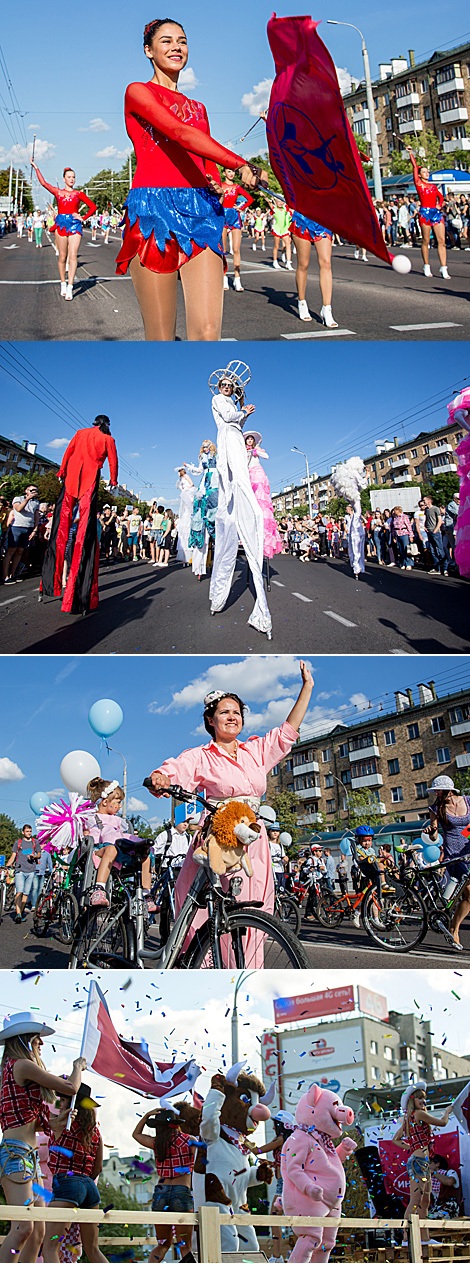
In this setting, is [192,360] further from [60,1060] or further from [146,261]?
[60,1060]

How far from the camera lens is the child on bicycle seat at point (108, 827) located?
6.39m

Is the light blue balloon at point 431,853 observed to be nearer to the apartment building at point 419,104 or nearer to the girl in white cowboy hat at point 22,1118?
the girl in white cowboy hat at point 22,1118

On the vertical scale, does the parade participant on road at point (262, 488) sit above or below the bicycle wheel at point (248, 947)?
above

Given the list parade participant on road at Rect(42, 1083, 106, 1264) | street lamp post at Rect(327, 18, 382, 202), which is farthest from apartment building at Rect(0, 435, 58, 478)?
parade participant on road at Rect(42, 1083, 106, 1264)

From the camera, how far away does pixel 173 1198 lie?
187 inches

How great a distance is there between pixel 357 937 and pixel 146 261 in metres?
3.99

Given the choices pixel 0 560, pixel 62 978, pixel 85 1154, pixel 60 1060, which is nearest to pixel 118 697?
pixel 0 560

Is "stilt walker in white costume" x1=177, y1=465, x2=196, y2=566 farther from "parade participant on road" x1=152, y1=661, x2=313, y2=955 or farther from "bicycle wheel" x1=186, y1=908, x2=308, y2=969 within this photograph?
"bicycle wheel" x1=186, y1=908, x2=308, y2=969

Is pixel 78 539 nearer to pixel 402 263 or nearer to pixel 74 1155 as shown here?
pixel 402 263

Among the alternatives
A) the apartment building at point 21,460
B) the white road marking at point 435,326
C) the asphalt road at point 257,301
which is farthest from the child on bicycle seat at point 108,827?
the white road marking at point 435,326

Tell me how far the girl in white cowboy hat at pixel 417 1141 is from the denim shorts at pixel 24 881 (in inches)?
98.6

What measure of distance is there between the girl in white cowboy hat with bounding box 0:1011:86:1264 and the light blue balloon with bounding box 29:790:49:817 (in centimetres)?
269

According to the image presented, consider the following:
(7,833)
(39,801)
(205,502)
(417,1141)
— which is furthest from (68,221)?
(417,1141)

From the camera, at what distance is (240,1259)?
459 cm
